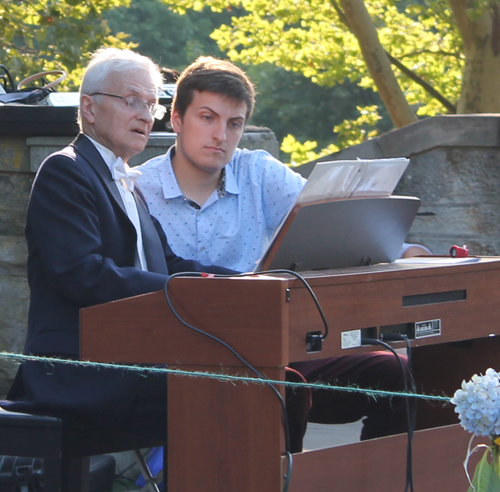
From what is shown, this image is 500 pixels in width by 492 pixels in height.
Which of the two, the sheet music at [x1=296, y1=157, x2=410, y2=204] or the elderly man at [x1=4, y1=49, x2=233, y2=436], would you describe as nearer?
the sheet music at [x1=296, y1=157, x2=410, y2=204]

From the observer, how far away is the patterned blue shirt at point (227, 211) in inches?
126

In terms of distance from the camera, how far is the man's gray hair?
285cm

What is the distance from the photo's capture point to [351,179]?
93.0 inches

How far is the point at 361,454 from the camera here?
232 centimetres

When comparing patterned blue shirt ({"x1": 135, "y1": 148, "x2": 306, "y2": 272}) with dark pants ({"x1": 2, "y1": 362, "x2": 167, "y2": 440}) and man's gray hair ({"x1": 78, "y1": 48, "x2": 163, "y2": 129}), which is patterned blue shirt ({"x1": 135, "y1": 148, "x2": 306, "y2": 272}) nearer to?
man's gray hair ({"x1": 78, "y1": 48, "x2": 163, "y2": 129})

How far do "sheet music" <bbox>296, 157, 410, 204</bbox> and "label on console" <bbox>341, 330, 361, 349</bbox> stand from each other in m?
0.34

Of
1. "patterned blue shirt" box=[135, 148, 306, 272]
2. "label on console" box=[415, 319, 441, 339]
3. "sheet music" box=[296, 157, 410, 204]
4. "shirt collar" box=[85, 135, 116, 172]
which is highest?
"shirt collar" box=[85, 135, 116, 172]

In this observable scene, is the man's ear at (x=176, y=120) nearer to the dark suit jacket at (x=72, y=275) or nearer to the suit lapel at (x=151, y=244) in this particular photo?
the suit lapel at (x=151, y=244)

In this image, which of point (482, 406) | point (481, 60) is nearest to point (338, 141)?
point (481, 60)

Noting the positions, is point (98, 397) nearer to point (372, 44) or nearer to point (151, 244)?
point (151, 244)

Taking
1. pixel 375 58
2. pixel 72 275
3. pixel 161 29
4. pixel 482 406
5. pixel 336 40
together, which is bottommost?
pixel 482 406

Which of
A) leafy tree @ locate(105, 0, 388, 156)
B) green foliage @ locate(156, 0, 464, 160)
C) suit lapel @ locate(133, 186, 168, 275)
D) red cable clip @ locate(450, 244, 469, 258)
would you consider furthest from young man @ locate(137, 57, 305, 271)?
leafy tree @ locate(105, 0, 388, 156)

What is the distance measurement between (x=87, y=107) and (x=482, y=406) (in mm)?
1579

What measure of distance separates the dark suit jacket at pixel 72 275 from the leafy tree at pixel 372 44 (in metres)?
6.63
